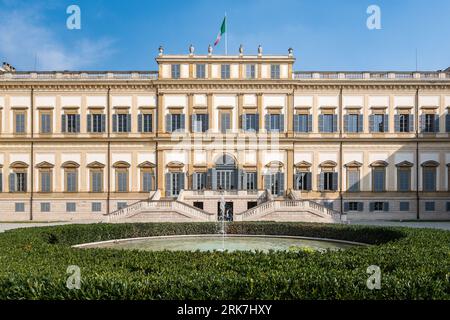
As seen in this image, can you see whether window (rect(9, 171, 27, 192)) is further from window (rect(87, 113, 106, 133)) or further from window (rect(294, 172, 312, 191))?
window (rect(294, 172, 312, 191))

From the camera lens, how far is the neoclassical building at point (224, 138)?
30.9m

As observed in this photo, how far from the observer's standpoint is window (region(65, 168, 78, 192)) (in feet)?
102

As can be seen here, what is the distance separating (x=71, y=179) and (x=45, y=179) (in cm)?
224

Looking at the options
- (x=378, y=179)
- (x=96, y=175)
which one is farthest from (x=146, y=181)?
(x=378, y=179)

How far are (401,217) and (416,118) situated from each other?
8.73 metres

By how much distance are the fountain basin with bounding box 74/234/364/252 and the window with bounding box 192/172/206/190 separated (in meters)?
12.4

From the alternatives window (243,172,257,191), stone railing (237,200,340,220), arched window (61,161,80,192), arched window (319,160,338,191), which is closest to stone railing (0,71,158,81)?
arched window (61,161,80,192)

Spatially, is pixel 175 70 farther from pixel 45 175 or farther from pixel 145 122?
pixel 45 175

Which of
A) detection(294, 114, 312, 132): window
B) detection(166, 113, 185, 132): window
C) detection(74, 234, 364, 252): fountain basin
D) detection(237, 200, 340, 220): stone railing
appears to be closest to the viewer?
detection(74, 234, 364, 252): fountain basin

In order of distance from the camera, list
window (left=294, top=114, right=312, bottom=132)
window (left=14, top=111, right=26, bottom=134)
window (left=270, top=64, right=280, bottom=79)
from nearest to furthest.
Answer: window (left=270, top=64, right=280, bottom=79)
window (left=14, top=111, right=26, bottom=134)
window (left=294, top=114, right=312, bottom=132)

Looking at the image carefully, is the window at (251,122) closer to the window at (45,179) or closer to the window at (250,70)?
the window at (250,70)

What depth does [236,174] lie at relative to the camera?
30.8m

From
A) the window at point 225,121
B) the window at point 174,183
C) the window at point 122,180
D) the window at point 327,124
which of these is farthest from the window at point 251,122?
the window at point 122,180
